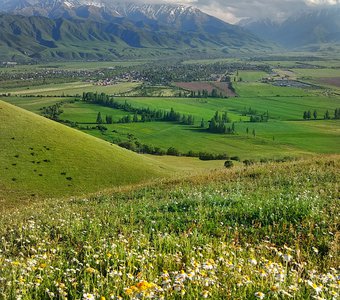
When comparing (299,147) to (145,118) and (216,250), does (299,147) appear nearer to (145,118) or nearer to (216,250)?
(145,118)

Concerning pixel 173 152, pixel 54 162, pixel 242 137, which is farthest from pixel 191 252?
pixel 242 137

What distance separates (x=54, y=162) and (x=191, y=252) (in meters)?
74.7

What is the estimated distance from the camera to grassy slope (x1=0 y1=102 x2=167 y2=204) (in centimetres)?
6994

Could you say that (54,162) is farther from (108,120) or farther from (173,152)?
(108,120)

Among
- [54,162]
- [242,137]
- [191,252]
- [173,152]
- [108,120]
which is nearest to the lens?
[191,252]

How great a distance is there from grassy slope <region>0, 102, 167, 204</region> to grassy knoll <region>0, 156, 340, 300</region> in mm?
54089

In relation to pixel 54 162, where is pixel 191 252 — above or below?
above

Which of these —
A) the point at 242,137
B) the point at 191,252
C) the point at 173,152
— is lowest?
the point at 173,152

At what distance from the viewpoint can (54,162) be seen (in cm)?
8012

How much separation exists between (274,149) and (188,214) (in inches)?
5635

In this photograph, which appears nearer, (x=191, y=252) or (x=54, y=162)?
(x=191, y=252)

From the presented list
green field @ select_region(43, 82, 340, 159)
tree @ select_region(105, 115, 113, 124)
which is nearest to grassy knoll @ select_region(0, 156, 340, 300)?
green field @ select_region(43, 82, 340, 159)

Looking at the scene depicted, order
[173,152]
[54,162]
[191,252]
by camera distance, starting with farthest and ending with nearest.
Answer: [173,152] < [54,162] < [191,252]

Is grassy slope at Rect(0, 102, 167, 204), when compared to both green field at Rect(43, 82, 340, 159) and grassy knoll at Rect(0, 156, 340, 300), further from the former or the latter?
grassy knoll at Rect(0, 156, 340, 300)
